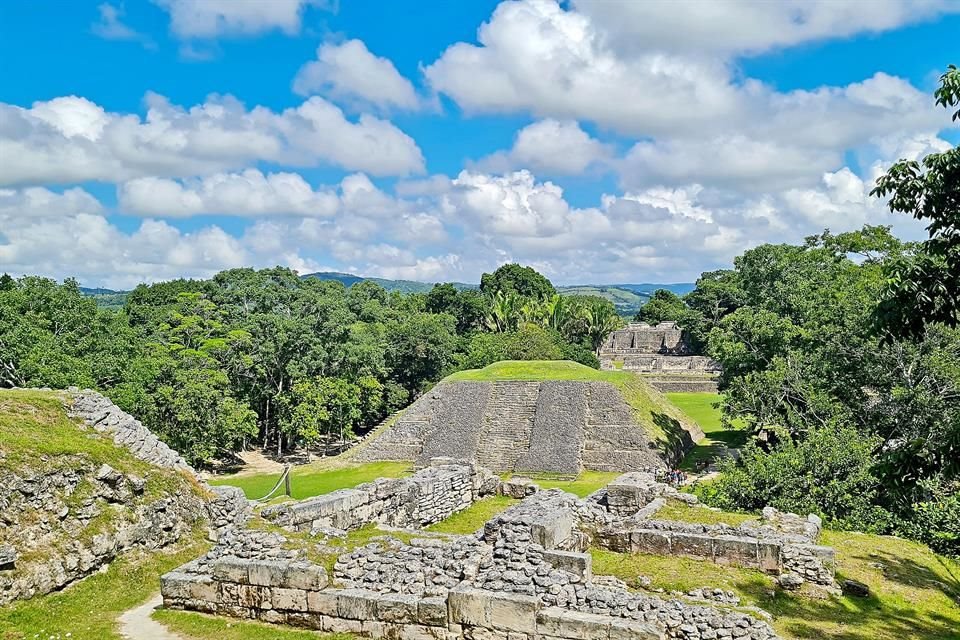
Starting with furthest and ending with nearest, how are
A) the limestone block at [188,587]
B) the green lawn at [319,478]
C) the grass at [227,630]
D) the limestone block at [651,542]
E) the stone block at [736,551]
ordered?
the green lawn at [319,478]
the limestone block at [651,542]
the stone block at [736,551]
the limestone block at [188,587]
the grass at [227,630]

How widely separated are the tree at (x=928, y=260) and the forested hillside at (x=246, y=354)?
89.5 feet

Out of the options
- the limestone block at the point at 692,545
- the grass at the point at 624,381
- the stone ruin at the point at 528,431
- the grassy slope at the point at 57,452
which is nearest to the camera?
the grassy slope at the point at 57,452

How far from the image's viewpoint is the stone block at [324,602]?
9.45 meters

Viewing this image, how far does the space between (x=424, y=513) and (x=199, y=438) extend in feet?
59.8

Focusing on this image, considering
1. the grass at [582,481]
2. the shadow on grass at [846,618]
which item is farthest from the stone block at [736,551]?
the grass at [582,481]

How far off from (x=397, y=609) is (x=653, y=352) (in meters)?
73.2

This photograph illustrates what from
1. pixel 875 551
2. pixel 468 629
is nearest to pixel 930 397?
pixel 875 551

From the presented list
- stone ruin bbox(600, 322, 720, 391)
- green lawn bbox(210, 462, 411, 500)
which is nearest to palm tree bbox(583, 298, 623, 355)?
stone ruin bbox(600, 322, 720, 391)

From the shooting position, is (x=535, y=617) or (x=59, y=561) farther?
(x=59, y=561)

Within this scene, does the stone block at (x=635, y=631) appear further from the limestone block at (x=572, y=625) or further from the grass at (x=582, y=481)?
the grass at (x=582, y=481)

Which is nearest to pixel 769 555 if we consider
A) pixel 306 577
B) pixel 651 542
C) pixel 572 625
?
pixel 651 542

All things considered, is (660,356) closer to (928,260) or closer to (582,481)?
(582,481)

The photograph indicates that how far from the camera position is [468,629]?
880cm

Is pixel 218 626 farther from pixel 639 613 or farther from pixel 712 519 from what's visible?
pixel 712 519
